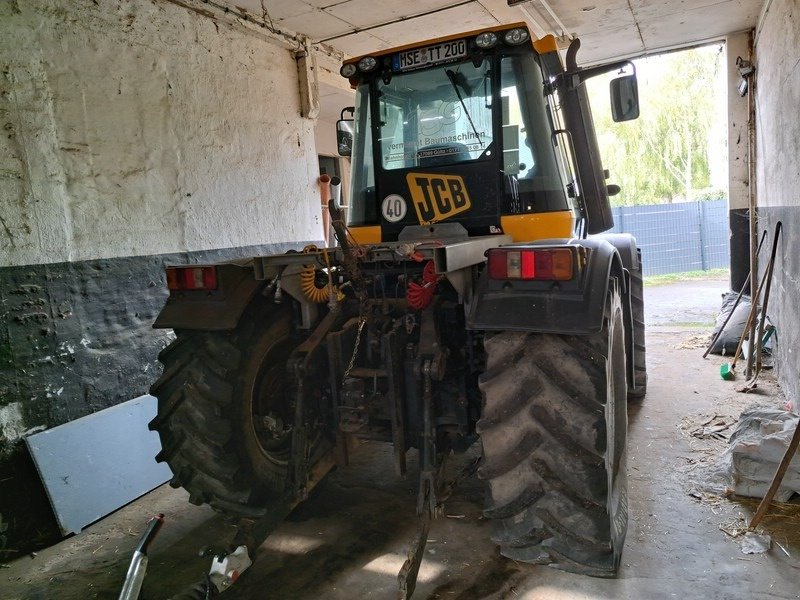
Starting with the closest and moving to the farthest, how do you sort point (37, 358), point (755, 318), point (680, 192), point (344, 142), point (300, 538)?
1. point (300, 538)
2. point (37, 358)
3. point (344, 142)
4. point (755, 318)
5. point (680, 192)

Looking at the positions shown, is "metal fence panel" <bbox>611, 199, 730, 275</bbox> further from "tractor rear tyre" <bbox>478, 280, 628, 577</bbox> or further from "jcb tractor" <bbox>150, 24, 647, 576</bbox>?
"tractor rear tyre" <bbox>478, 280, 628, 577</bbox>

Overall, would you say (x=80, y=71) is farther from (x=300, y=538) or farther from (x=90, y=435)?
(x=300, y=538)

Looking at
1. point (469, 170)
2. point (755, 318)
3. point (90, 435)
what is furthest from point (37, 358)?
point (755, 318)

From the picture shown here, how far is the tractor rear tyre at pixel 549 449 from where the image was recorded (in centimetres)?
201

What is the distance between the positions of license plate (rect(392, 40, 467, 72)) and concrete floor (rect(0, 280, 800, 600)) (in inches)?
97.3

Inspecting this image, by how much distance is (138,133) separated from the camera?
4066 mm

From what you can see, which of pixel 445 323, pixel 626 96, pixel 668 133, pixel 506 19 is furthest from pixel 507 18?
pixel 668 133

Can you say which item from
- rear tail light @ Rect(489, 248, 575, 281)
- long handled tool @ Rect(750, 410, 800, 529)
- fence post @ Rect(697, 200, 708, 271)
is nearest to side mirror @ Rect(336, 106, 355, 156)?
rear tail light @ Rect(489, 248, 575, 281)

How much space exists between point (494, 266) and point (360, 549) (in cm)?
157

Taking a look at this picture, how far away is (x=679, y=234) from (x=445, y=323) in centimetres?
1514

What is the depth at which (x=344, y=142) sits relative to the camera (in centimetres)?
395

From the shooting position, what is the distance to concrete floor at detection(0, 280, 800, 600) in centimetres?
233

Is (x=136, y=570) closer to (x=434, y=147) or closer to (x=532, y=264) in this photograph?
(x=532, y=264)

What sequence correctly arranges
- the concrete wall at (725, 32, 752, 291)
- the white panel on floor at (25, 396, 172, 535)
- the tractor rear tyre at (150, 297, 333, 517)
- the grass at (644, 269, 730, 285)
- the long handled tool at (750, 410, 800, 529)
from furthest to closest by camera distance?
the grass at (644, 269, 730, 285), the concrete wall at (725, 32, 752, 291), the white panel on floor at (25, 396, 172, 535), the long handled tool at (750, 410, 800, 529), the tractor rear tyre at (150, 297, 333, 517)
